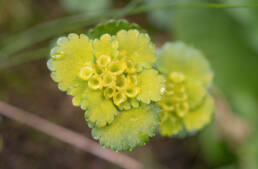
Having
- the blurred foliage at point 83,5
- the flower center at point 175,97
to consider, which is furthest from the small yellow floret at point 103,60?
the blurred foliage at point 83,5

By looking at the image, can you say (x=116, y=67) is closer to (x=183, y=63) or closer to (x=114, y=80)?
(x=114, y=80)

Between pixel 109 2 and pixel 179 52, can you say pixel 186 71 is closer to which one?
pixel 179 52

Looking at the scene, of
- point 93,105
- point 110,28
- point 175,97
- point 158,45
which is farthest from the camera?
point 158,45

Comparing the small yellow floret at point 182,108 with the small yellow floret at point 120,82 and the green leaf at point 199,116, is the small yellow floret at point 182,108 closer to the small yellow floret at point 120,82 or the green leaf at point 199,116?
the green leaf at point 199,116

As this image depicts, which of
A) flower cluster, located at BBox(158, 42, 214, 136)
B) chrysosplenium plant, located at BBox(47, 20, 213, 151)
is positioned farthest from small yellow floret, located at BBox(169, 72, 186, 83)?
chrysosplenium plant, located at BBox(47, 20, 213, 151)

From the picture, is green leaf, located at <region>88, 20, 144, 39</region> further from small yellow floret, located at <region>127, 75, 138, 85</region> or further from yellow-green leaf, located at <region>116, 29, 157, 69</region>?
small yellow floret, located at <region>127, 75, 138, 85</region>

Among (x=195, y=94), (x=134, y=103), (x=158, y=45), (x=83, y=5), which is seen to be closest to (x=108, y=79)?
(x=134, y=103)
